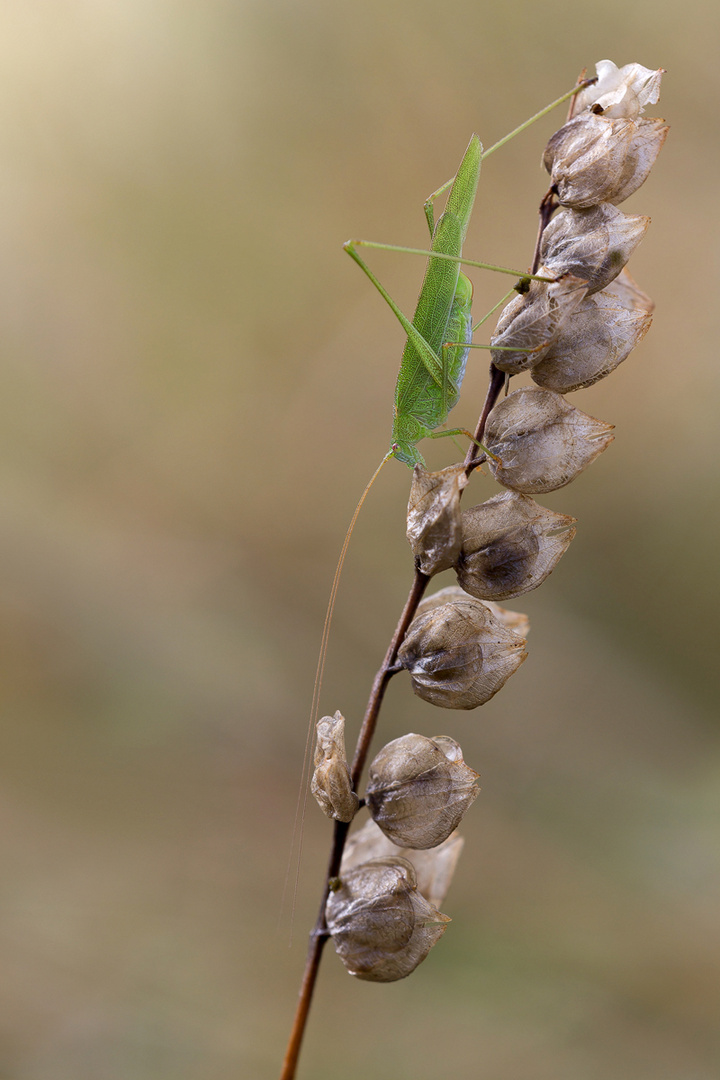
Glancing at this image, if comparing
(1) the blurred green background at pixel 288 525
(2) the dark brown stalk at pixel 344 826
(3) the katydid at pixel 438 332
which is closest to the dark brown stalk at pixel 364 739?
(2) the dark brown stalk at pixel 344 826

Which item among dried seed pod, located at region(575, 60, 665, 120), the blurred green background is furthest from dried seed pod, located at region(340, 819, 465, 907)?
the blurred green background

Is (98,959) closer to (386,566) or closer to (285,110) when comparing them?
(386,566)

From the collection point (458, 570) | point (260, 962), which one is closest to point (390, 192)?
point (458, 570)

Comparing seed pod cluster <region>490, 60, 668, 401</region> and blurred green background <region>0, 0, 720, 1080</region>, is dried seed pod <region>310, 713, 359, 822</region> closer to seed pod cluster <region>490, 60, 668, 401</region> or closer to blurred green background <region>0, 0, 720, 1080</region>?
seed pod cluster <region>490, 60, 668, 401</region>

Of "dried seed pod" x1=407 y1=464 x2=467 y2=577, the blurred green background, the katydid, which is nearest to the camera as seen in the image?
"dried seed pod" x1=407 y1=464 x2=467 y2=577

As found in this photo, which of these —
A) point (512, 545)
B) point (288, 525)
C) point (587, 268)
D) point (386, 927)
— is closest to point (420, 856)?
point (386, 927)

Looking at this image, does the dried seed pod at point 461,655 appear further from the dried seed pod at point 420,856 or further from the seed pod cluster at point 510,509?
the dried seed pod at point 420,856

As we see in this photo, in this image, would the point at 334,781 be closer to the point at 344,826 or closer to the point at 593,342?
the point at 344,826
